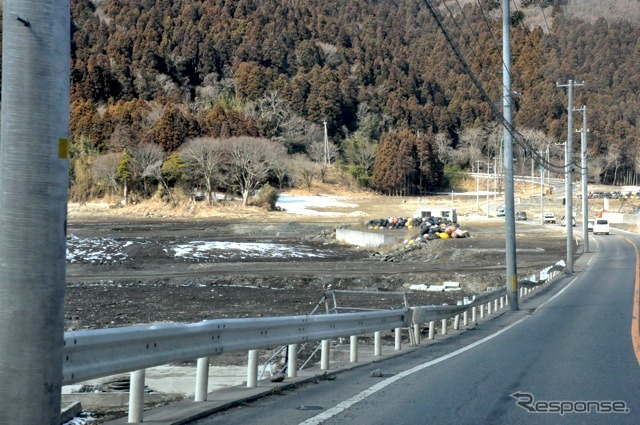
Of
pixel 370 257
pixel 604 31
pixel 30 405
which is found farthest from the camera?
pixel 604 31

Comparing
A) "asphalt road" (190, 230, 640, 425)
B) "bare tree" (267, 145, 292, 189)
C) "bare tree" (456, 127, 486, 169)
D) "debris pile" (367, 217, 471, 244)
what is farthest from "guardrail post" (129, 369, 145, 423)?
"bare tree" (456, 127, 486, 169)

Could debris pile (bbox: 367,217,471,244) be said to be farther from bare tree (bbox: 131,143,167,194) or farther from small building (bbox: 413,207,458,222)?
bare tree (bbox: 131,143,167,194)

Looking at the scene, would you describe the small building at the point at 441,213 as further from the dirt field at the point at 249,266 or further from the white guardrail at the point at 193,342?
the white guardrail at the point at 193,342

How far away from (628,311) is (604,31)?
181m

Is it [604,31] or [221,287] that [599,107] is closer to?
[604,31]

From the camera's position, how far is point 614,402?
8.32 meters

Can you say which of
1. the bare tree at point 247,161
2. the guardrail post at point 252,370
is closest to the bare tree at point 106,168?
the bare tree at point 247,161

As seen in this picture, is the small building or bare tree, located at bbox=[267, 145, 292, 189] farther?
bare tree, located at bbox=[267, 145, 292, 189]

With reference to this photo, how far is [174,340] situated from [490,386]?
4105 millimetres

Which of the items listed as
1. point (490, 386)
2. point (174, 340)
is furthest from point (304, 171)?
point (174, 340)

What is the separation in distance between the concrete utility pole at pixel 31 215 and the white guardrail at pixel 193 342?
0.72 m

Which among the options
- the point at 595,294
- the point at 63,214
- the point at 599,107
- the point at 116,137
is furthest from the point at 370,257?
the point at 599,107

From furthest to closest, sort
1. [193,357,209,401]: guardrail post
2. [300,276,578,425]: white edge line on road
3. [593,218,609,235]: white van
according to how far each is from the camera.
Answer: [593,218,609,235]: white van → [193,357,209,401]: guardrail post → [300,276,578,425]: white edge line on road

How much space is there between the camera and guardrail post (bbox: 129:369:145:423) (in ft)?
21.5
